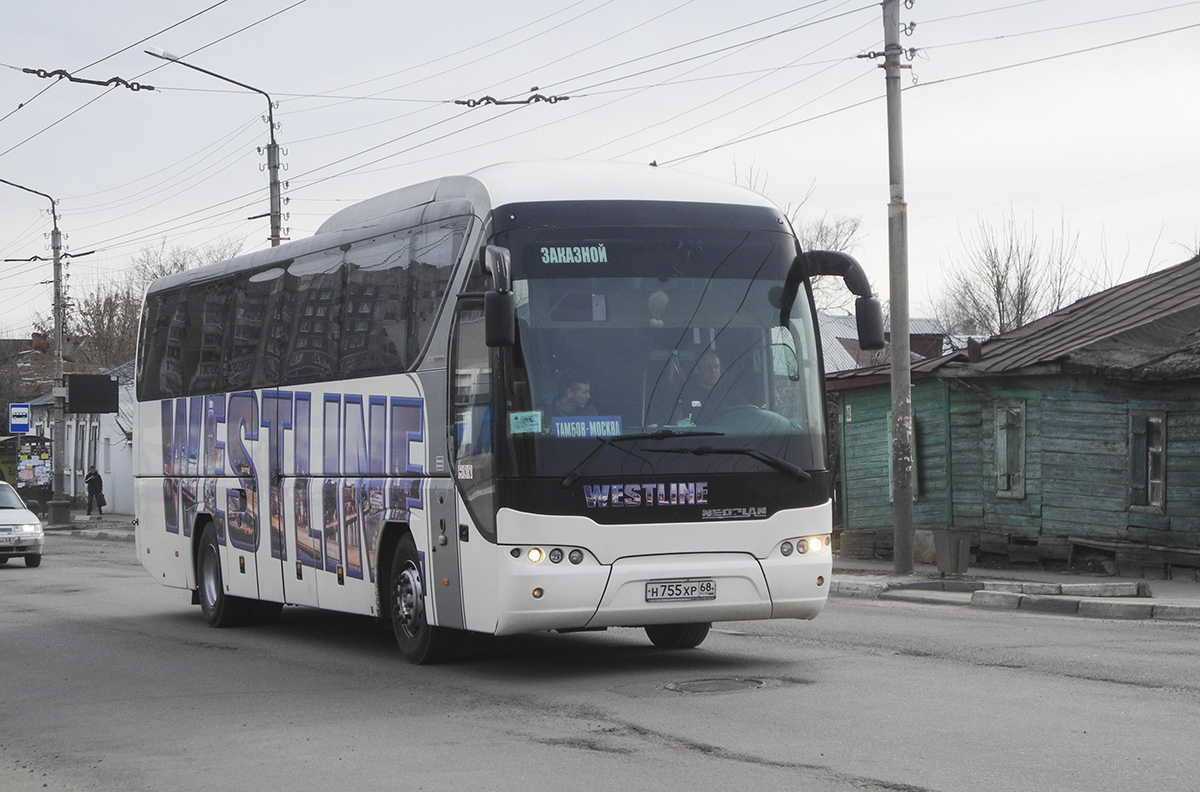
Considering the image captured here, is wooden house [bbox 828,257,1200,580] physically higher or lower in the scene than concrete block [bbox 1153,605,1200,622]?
higher

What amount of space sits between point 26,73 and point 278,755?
23.1 metres

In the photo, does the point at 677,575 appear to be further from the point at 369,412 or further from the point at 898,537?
the point at 898,537

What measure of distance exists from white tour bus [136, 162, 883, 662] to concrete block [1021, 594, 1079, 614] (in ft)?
19.0

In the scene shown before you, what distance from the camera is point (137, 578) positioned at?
23.8 meters

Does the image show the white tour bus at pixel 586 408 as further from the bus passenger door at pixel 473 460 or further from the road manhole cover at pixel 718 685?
the road manhole cover at pixel 718 685

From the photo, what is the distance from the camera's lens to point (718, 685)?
9.80 meters

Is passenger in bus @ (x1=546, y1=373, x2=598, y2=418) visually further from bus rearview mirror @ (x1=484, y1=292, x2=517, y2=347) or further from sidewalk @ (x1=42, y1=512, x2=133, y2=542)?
sidewalk @ (x1=42, y1=512, x2=133, y2=542)

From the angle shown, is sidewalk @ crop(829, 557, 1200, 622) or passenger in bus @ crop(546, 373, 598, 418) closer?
passenger in bus @ crop(546, 373, 598, 418)

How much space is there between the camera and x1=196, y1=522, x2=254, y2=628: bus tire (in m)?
15.4

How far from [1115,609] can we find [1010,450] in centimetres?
813

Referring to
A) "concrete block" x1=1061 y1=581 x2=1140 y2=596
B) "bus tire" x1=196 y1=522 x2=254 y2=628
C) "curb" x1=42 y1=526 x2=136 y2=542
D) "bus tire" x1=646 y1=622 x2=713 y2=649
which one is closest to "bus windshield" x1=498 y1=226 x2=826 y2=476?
"bus tire" x1=646 y1=622 x2=713 y2=649

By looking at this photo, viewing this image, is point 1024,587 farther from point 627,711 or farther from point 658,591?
point 627,711

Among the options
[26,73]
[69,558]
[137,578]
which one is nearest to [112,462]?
[69,558]

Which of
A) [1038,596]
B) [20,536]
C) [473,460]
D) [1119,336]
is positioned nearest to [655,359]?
[473,460]
